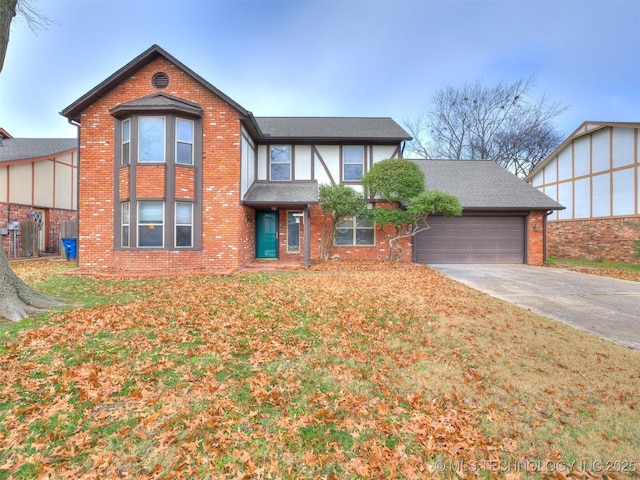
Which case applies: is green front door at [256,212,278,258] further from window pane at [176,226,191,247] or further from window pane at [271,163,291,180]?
window pane at [176,226,191,247]

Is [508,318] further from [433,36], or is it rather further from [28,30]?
[433,36]

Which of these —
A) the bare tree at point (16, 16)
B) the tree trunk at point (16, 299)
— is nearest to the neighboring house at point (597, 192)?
the tree trunk at point (16, 299)

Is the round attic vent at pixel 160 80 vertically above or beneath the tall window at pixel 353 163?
above

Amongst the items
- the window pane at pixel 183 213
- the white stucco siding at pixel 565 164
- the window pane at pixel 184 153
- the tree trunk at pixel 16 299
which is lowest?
the tree trunk at pixel 16 299

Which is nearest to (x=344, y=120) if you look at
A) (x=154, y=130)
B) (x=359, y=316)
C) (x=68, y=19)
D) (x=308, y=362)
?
(x=154, y=130)

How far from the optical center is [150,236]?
10.0 meters

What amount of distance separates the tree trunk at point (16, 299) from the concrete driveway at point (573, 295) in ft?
30.3

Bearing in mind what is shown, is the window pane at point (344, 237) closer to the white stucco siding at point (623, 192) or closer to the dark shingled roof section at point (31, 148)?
the white stucco siding at point (623, 192)

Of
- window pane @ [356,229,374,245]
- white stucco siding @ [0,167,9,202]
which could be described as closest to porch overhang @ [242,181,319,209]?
window pane @ [356,229,374,245]

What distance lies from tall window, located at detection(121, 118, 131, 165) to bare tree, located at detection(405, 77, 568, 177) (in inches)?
944

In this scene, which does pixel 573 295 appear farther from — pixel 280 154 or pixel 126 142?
pixel 126 142

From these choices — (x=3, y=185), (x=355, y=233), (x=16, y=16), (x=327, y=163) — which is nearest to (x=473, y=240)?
(x=355, y=233)

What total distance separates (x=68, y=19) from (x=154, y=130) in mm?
3914

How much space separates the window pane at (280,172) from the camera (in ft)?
44.7
